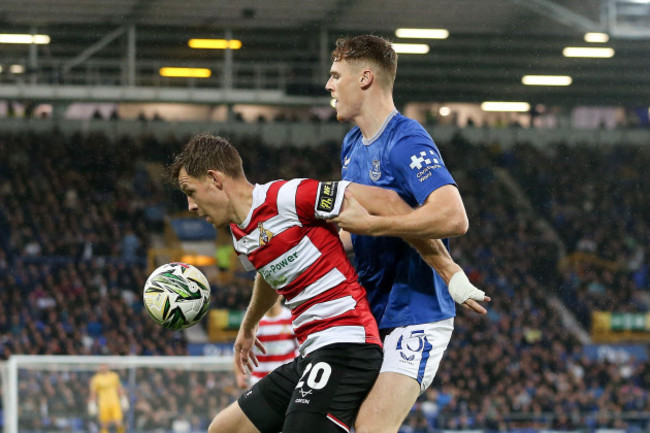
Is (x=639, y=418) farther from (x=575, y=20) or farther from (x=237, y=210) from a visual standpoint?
(x=237, y=210)

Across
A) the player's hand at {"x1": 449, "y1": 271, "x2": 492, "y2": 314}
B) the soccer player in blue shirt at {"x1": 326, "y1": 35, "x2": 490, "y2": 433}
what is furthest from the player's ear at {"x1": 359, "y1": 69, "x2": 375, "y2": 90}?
the player's hand at {"x1": 449, "y1": 271, "x2": 492, "y2": 314}

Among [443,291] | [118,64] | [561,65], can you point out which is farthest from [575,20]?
[443,291]

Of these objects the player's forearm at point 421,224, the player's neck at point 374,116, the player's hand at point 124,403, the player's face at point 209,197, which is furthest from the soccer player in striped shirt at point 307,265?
the player's hand at point 124,403

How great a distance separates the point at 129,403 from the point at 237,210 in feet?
28.4

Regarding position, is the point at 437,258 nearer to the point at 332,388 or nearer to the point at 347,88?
the point at 332,388

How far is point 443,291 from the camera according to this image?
436 centimetres

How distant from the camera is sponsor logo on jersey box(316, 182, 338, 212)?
3896 mm

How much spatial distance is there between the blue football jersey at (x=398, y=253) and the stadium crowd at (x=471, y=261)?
41.8 feet

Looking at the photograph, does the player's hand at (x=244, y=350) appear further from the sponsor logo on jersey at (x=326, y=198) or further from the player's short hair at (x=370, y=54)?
the player's short hair at (x=370, y=54)

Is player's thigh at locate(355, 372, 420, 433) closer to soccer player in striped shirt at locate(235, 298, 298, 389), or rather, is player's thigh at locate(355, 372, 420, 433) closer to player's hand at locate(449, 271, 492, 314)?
player's hand at locate(449, 271, 492, 314)

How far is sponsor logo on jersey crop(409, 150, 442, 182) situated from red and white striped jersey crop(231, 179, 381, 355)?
1.42ft

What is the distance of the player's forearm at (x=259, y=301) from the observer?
15.1 feet

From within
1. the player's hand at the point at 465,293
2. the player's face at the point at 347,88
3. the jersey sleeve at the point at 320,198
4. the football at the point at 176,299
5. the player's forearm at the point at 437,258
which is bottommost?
the football at the point at 176,299

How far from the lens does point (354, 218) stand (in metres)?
3.88
